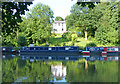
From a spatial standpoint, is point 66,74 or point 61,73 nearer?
point 66,74

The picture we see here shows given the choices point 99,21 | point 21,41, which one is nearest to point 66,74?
point 21,41

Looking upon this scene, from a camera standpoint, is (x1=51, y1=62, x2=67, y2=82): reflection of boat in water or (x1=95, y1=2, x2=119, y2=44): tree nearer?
(x1=51, y1=62, x2=67, y2=82): reflection of boat in water

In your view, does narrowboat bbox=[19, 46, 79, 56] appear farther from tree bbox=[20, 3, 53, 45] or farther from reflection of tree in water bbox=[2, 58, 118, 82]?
reflection of tree in water bbox=[2, 58, 118, 82]

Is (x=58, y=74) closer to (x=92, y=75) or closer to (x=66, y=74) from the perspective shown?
(x=66, y=74)

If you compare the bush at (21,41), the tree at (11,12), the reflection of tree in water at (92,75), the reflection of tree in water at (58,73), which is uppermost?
the tree at (11,12)

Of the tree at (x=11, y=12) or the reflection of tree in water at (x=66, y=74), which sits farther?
the reflection of tree in water at (x=66, y=74)

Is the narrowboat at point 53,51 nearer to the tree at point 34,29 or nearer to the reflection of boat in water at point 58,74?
the tree at point 34,29

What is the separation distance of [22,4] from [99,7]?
107 feet

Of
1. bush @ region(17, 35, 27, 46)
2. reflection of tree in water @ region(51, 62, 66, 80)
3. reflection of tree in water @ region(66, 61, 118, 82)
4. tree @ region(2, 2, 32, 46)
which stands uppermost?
tree @ region(2, 2, 32, 46)

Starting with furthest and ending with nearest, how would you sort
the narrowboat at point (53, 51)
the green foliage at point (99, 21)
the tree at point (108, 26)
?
1. the green foliage at point (99, 21)
2. the tree at point (108, 26)
3. the narrowboat at point (53, 51)

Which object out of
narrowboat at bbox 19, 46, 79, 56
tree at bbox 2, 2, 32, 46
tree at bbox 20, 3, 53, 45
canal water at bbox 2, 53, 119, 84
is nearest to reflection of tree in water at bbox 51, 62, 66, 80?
canal water at bbox 2, 53, 119, 84

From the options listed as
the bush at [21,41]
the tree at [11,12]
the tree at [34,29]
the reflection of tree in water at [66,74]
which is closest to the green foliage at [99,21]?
the tree at [34,29]

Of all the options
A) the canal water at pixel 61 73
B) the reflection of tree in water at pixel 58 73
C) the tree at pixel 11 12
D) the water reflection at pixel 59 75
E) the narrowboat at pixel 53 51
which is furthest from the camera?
the narrowboat at pixel 53 51

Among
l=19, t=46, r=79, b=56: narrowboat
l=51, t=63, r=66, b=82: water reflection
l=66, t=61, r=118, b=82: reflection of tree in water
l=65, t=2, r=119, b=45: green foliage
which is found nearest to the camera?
l=66, t=61, r=118, b=82: reflection of tree in water
